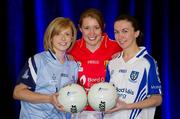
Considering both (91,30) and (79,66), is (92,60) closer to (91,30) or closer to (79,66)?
(79,66)

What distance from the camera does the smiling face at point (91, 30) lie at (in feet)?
7.11

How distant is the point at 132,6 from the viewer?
328 cm

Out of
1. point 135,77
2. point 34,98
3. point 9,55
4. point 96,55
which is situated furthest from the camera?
point 9,55

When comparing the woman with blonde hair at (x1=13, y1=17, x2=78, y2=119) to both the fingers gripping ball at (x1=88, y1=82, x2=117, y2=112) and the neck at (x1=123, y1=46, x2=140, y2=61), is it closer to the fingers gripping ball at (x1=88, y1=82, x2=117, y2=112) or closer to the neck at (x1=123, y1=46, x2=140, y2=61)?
the fingers gripping ball at (x1=88, y1=82, x2=117, y2=112)

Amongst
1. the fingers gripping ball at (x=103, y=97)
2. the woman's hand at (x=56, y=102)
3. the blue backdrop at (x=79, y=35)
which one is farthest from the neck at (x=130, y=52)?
the blue backdrop at (x=79, y=35)

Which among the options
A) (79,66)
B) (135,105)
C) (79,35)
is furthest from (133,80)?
(79,35)

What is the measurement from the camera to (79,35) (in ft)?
10.2

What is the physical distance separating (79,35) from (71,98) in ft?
4.21

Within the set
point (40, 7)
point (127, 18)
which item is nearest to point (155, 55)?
point (40, 7)

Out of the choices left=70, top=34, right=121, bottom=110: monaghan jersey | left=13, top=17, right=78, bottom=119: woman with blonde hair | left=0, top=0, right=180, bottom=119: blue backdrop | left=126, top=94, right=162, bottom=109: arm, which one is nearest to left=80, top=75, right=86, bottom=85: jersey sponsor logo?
left=70, top=34, right=121, bottom=110: monaghan jersey

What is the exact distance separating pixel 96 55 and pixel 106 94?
0.41 meters

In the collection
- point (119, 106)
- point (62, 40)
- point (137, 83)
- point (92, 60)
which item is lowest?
point (119, 106)

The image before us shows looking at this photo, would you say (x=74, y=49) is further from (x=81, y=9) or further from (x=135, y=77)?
(x=81, y=9)

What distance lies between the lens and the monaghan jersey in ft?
7.27
